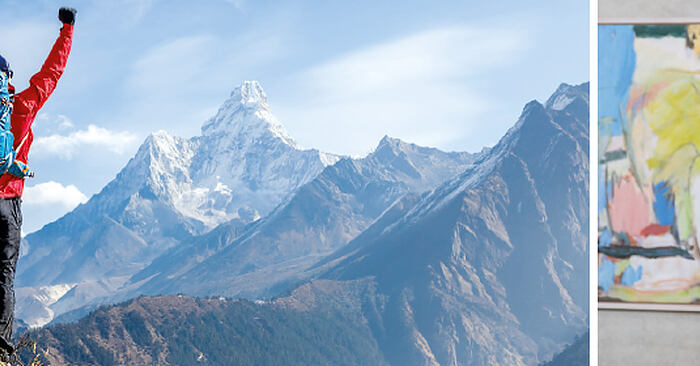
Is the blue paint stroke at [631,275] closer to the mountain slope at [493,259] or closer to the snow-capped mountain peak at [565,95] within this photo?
the mountain slope at [493,259]

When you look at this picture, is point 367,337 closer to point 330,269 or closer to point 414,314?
point 414,314

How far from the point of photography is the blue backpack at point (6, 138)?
8.18 ft

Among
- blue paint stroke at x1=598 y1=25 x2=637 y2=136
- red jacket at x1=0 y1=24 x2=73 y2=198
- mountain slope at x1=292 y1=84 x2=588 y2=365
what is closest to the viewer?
red jacket at x1=0 y1=24 x2=73 y2=198

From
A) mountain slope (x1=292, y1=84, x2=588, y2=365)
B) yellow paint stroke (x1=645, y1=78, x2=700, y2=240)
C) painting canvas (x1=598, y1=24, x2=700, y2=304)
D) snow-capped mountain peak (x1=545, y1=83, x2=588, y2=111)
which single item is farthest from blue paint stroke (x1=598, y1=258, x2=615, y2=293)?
snow-capped mountain peak (x1=545, y1=83, x2=588, y2=111)

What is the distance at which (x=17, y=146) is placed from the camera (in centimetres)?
261

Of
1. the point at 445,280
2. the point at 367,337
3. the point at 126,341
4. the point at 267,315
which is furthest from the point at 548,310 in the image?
the point at 126,341

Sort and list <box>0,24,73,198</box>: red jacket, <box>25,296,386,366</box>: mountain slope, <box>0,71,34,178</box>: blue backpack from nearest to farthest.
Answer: <box>0,71,34,178</box>: blue backpack
<box>0,24,73,198</box>: red jacket
<box>25,296,386,366</box>: mountain slope

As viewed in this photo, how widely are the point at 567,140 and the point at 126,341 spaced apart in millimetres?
108702

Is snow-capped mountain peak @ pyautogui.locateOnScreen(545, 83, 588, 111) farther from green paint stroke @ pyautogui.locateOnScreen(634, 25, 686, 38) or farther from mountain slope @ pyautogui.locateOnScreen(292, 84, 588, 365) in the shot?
green paint stroke @ pyautogui.locateOnScreen(634, 25, 686, 38)

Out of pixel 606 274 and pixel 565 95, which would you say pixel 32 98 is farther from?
pixel 565 95

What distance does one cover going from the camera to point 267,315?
329 feet

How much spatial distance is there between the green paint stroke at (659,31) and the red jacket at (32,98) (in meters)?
3.60

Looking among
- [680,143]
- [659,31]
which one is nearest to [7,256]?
[680,143]

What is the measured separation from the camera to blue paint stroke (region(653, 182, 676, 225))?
14.8 feet
